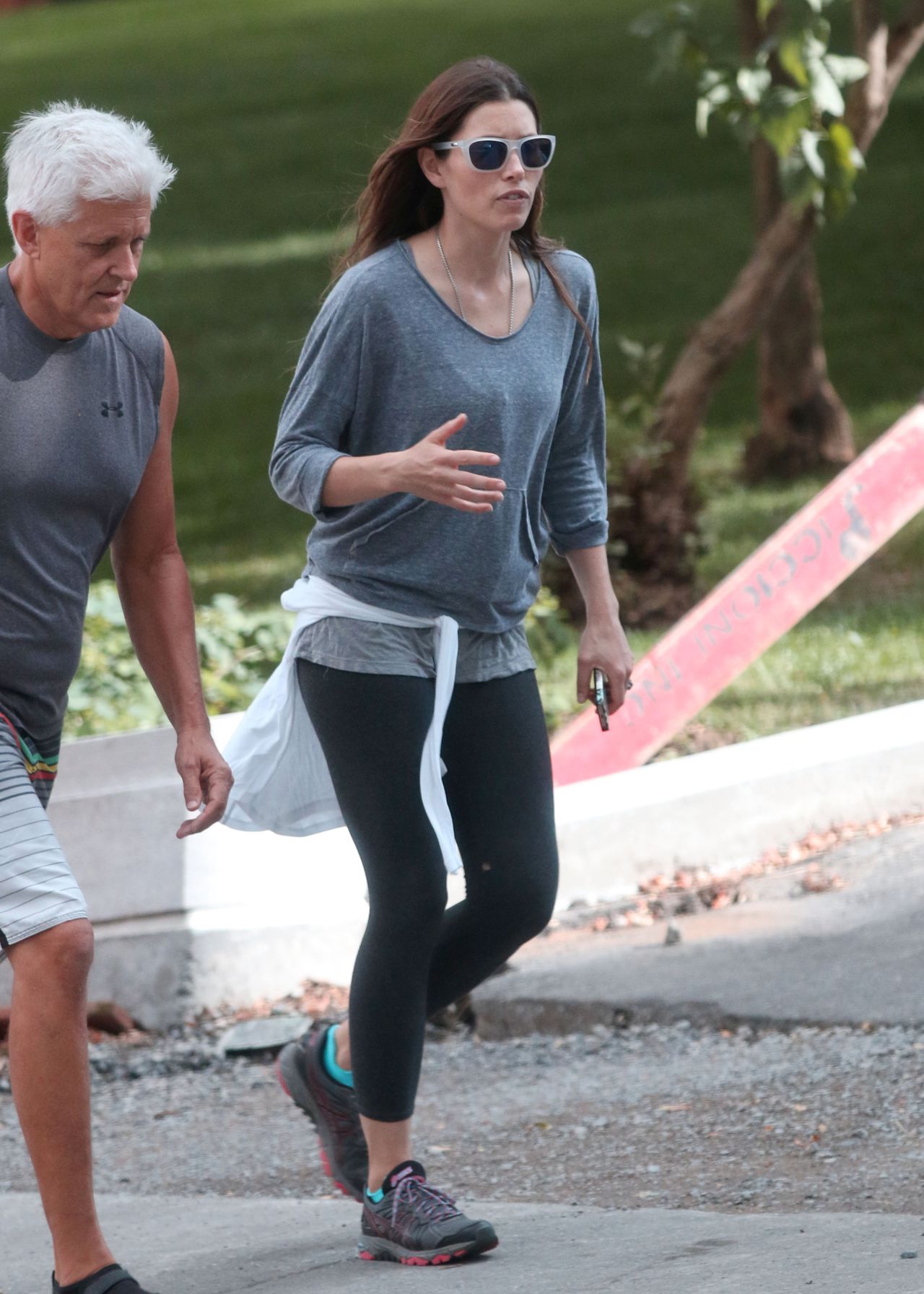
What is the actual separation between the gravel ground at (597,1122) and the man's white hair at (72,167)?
206cm

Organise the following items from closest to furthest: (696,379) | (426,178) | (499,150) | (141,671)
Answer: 1. (499,150)
2. (426,178)
3. (141,671)
4. (696,379)

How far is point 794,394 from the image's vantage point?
1044cm

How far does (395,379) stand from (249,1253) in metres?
1.56

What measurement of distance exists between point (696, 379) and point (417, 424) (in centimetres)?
509

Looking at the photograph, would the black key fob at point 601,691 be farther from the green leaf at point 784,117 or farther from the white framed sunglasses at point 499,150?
the green leaf at point 784,117

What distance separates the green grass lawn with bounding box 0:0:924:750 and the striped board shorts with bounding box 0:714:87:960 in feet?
4.39

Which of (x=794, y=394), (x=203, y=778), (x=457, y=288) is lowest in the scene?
(x=203, y=778)

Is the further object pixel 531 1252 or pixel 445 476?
pixel 531 1252

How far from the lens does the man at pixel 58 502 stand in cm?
295

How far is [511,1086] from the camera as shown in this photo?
4539 mm

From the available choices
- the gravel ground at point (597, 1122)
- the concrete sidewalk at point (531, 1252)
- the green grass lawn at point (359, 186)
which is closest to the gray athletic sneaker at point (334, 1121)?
the concrete sidewalk at point (531, 1252)

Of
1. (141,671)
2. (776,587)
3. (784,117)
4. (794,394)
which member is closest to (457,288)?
(776,587)

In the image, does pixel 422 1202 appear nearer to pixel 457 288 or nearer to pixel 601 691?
pixel 601 691

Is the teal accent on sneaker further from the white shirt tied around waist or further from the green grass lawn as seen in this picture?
the green grass lawn
